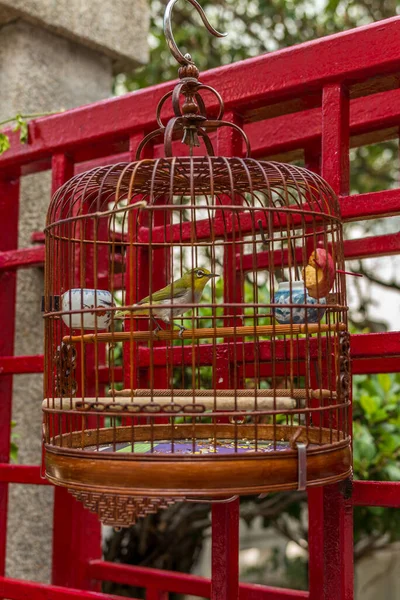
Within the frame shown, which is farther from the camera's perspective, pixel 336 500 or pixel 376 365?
pixel 376 365

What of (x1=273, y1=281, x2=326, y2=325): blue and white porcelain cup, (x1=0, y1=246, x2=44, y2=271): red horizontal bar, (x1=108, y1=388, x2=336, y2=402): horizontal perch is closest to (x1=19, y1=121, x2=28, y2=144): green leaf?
(x1=0, y1=246, x2=44, y2=271): red horizontal bar

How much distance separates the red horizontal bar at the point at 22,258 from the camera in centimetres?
331

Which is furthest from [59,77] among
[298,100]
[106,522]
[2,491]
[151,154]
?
[106,522]

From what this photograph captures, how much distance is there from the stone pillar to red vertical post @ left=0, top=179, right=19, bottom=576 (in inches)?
18.2

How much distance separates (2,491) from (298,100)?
219 cm

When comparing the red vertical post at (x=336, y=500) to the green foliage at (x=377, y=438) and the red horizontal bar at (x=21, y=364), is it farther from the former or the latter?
the red horizontal bar at (x=21, y=364)

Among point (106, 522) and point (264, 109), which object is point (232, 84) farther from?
point (106, 522)

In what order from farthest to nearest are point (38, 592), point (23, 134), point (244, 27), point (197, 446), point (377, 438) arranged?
point (244, 27) < point (377, 438) < point (23, 134) < point (38, 592) < point (197, 446)

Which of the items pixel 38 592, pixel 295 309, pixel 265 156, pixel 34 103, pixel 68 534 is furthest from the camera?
pixel 34 103

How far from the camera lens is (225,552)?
247cm

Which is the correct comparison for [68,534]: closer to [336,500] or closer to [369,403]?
[336,500]

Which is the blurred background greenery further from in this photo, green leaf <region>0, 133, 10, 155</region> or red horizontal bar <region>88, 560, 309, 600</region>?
green leaf <region>0, 133, 10, 155</region>

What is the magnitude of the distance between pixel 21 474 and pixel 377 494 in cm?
156

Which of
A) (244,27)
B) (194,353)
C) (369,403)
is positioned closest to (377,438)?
(369,403)
